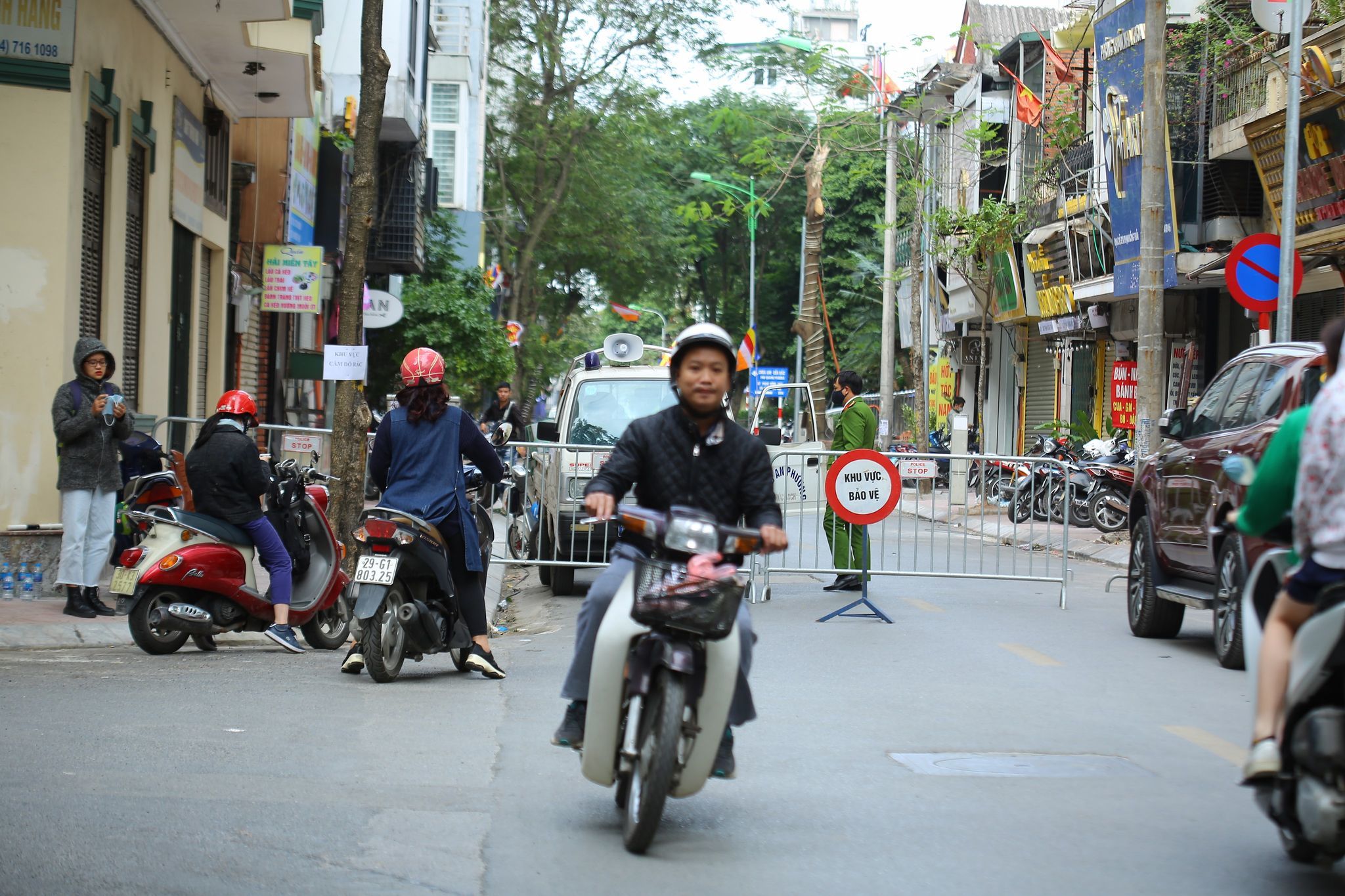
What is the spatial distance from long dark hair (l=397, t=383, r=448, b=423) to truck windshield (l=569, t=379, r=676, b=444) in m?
6.00

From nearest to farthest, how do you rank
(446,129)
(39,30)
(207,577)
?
(207,577), (39,30), (446,129)

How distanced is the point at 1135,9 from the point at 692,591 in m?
22.3

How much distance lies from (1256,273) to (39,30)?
37.1ft

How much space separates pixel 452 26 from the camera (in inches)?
1508

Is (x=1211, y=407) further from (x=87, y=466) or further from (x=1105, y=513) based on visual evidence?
(x=1105, y=513)

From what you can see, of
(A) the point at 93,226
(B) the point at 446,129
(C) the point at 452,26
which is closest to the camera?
(A) the point at 93,226

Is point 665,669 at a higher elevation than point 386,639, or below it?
higher

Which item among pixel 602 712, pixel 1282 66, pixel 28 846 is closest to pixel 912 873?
pixel 602 712

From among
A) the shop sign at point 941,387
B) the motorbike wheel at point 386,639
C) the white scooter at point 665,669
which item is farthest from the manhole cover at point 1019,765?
the shop sign at point 941,387

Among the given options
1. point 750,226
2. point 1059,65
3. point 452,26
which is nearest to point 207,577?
point 1059,65

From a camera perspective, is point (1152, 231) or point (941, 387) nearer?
point (1152, 231)

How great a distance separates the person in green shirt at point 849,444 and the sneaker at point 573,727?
779 centimetres

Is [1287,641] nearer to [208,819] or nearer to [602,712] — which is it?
[602,712]

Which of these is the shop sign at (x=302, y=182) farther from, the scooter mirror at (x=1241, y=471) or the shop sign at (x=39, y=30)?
the scooter mirror at (x=1241, y=471)
